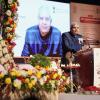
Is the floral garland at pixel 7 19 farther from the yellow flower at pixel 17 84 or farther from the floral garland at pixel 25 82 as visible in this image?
the yellow flower at pixel 17 84

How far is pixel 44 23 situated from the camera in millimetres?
5410

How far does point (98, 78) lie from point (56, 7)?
2778 millimetres

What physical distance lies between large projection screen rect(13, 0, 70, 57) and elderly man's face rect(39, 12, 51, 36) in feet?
0.26

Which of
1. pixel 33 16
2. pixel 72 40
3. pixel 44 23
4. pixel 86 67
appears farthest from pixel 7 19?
pixel 44 23

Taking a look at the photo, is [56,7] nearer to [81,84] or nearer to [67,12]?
[67,12]

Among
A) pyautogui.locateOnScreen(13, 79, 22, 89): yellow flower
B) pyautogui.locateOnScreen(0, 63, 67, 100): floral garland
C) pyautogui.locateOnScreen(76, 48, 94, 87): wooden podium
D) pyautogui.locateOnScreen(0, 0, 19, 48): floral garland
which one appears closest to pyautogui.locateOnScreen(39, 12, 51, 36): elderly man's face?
pyautogui.locateOnScreen(0, 0, 19, 48): floral garland

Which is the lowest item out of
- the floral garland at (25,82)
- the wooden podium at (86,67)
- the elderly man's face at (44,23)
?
the wooden podium at (86,67)

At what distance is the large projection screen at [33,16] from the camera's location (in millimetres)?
5082

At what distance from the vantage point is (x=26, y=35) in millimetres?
5227

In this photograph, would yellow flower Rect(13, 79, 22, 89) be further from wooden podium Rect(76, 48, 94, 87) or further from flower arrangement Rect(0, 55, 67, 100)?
wooden podium Rect(76, 48, 94, 87)

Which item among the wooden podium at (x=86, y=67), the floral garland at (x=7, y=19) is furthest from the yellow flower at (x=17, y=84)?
the floral garland at (x=7, y=19)

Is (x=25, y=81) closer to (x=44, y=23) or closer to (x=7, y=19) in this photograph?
(x=7, y=19)

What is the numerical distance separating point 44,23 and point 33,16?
263 mm

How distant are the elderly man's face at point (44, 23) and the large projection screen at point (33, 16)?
0.08 metres
